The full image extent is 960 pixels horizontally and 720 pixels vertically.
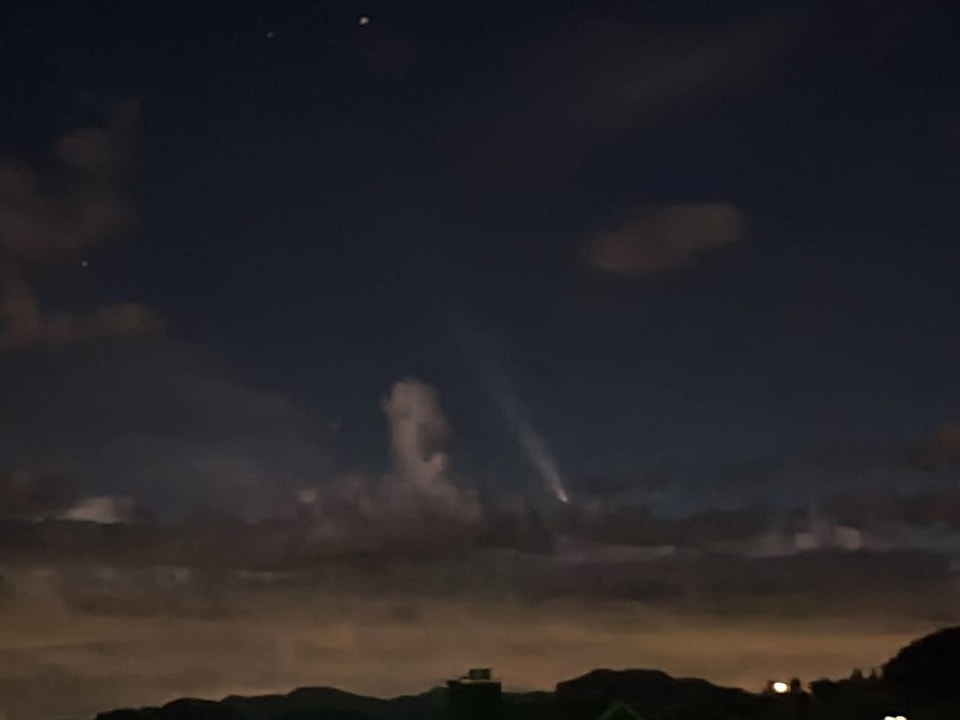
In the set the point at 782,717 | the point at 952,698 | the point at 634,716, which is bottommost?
the point at 634,716

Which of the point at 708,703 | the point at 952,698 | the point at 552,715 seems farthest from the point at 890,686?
the point at 552,715

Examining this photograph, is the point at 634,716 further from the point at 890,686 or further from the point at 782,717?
the point at 890,686

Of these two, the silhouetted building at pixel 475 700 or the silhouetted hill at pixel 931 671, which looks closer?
the silhouetted building at pixel 475 700

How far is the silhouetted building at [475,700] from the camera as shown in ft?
141

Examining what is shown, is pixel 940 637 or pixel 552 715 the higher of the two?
pixel 940 637

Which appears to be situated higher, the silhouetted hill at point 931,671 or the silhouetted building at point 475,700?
the silhouetted hill at point 931,671

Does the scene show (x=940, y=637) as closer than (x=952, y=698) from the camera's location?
No

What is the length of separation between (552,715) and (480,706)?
1675 centimetres

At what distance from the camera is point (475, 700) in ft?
141

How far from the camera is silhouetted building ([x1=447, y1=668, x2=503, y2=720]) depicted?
43.0 m

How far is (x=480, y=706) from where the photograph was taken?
43125 mm

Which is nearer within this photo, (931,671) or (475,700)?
(475,700)

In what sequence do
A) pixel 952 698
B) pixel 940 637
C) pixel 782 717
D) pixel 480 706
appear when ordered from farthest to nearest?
pixel 940 637, pixel 952 698, pixel 782 717, pixel 480 706

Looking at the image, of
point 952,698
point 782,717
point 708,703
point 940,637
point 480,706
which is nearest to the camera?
point 480,706
